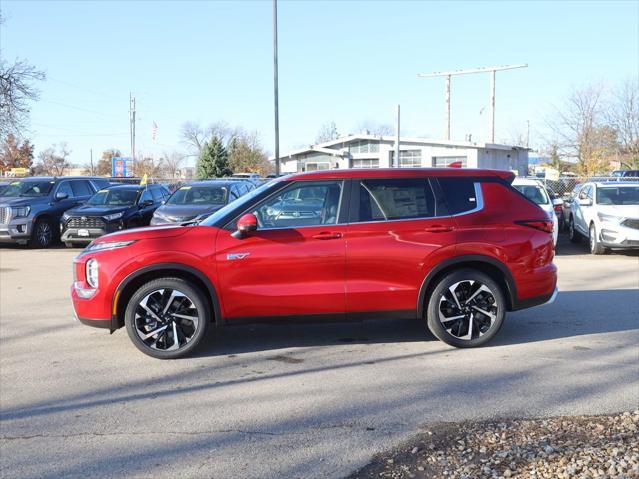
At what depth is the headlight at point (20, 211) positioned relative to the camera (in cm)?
1658

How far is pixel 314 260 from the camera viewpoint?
6.28 m

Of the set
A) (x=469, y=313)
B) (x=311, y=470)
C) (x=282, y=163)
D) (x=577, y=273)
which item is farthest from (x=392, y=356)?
(x=282, y=163)

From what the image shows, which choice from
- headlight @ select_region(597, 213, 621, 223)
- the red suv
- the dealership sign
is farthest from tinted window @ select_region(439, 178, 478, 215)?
the dealership sign

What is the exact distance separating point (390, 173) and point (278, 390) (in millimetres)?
2534

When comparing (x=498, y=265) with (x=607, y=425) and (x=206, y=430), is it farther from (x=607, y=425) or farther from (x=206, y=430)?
(x=206, y=430)

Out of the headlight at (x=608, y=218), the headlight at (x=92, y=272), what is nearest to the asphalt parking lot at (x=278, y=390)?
the headlight at (x=92, y=272)

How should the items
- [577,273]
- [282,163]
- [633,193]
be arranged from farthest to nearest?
[282,163], [633,193], [577,273]

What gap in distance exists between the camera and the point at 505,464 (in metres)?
3.81

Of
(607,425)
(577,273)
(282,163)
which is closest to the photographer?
(607,425)

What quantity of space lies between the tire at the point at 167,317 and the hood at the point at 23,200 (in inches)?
480

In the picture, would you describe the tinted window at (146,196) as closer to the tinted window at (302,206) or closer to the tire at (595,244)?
the tire at (595,244)

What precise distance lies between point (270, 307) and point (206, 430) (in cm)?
188

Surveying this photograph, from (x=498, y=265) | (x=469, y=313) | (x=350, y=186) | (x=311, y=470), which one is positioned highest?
(x=350, y=186)

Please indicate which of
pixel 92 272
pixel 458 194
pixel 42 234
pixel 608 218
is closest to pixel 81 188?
pixel 42 234
